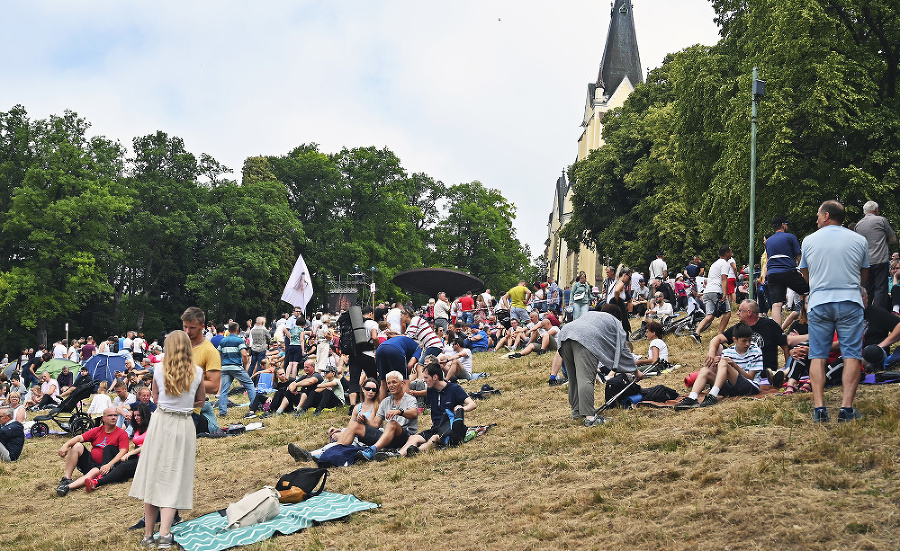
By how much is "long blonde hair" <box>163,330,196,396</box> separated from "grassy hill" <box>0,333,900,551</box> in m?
1.51

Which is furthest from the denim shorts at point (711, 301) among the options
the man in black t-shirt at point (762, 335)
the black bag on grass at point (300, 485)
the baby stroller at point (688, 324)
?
the black bag on grass at point (300, 485)

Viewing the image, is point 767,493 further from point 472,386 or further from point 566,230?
point 566,230

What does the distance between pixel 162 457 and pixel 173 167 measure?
4808 cm

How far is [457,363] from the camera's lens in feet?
52.2

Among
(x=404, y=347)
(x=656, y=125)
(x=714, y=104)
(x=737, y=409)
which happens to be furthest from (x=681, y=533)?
(x=656, y=125)

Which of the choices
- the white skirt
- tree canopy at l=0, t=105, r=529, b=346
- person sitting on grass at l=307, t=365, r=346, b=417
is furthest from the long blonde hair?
tree canopy at l=0, t=105, r=529, b=346

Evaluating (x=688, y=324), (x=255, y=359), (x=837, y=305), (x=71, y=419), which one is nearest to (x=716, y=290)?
(x=688, y=324)

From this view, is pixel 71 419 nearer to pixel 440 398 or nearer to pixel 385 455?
pixel 440 398

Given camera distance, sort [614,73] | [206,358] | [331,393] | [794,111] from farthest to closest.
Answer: [614,73] → [794,111] → [331,393] → [206,358]

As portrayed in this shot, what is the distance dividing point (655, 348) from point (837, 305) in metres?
6.45

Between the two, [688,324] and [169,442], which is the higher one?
[688,324]

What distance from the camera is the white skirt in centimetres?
706

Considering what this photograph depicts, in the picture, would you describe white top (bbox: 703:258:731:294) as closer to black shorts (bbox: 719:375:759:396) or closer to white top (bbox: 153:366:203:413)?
black shorts (bbox: 719:375:759:396)

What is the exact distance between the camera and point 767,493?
6.26 metres
